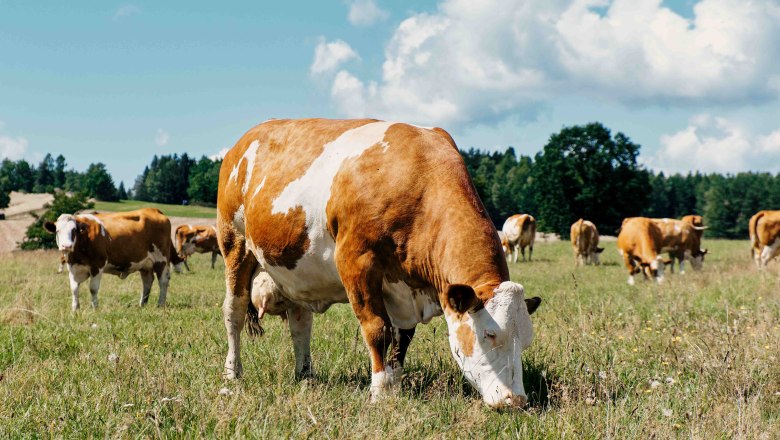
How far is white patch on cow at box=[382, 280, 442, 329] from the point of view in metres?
4.59

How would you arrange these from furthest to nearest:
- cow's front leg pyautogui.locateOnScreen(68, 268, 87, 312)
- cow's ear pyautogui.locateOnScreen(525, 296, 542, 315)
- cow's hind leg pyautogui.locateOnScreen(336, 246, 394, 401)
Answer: cow's front leg pyautogui.locateOnScreen(68, 268, 87, 312) < cow's hind leg pyautogui.locateOnScreen(336, 246, 394, 401) < cow's ear pyautogui.locateOnScreen(525, 296, 542, 315)

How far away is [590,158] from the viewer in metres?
70.4

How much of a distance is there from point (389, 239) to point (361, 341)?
9.64 ft

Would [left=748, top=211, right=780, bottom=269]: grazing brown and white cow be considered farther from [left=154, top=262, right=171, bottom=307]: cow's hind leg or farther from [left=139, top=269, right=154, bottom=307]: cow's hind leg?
[left=139, top=269, right=154, bottom=307]: cow's hind leg

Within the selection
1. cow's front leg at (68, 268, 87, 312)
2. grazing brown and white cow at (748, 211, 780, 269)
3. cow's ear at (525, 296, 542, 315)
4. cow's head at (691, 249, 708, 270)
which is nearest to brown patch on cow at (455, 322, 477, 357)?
cow's ear at (525, 296, 542, 315)

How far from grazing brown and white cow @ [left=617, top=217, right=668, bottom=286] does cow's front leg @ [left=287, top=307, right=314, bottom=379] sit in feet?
41.9

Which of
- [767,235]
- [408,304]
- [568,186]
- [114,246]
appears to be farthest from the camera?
[568,186]

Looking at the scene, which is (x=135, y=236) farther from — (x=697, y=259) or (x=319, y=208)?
(x=697, y=259)

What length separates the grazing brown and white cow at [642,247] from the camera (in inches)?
682

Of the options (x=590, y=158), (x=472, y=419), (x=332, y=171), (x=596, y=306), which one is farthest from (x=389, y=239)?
(x=590, y=158)

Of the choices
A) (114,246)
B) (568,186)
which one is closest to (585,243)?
(114,246)

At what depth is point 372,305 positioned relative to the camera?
4.47 metres

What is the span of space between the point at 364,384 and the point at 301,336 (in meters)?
0.81

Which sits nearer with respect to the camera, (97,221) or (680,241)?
(97,221)
